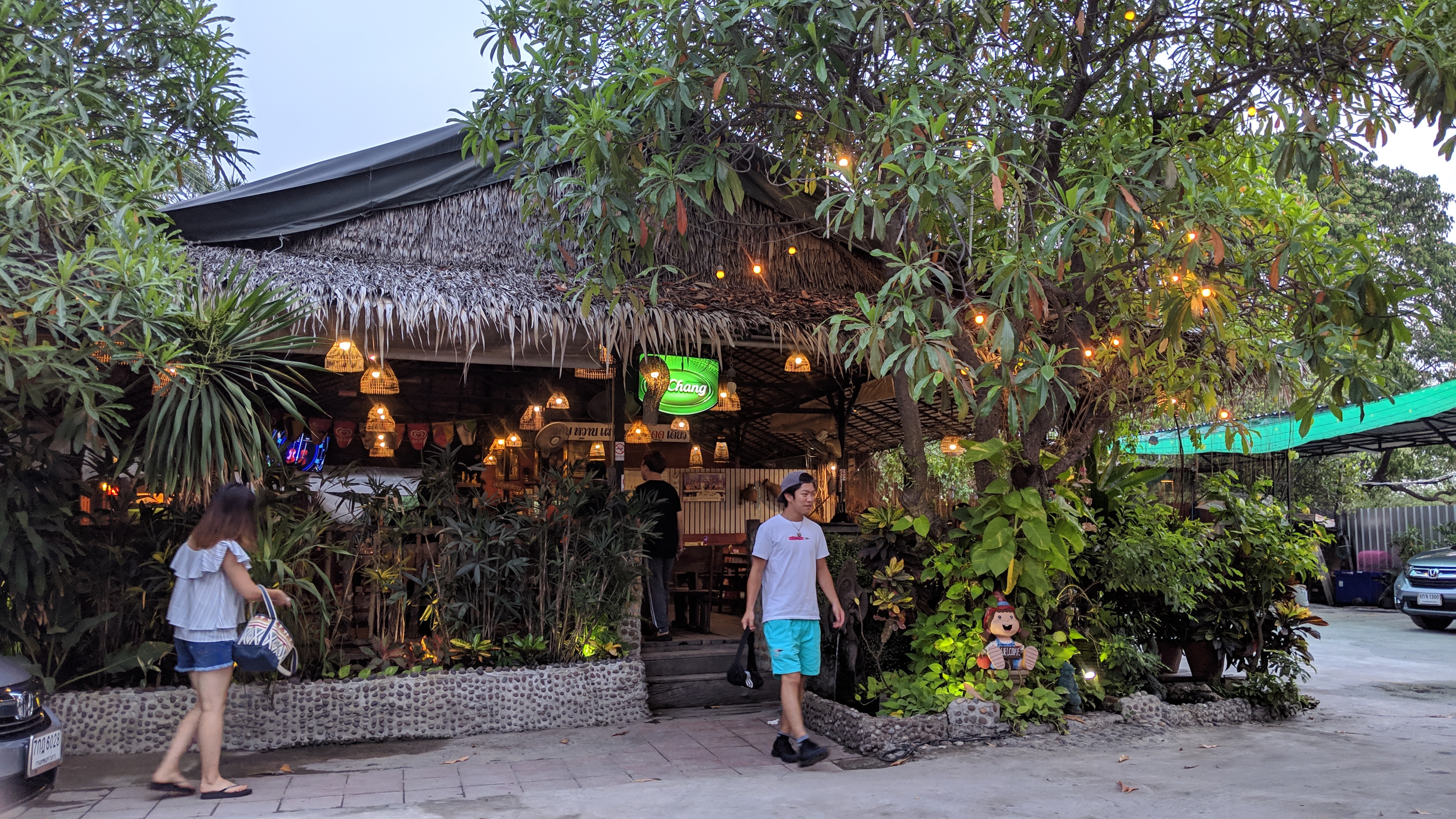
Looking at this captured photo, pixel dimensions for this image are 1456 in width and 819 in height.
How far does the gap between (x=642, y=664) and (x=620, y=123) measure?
3.54m

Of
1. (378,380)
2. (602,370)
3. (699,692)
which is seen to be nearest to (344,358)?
(378,380)

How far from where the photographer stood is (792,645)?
5125 millimetres

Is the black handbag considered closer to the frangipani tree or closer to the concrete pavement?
the concrete pavement

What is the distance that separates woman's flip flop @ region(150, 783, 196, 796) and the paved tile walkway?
0.04 metres

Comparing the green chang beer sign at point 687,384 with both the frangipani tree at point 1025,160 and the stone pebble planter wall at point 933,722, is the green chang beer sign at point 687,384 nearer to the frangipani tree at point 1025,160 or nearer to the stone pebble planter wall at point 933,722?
the frangipani tree at point 1025,160

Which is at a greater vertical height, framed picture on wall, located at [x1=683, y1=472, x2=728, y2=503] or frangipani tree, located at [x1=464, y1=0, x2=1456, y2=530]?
frangipani tree, located at [x1=464, y1=0, x2=1456, y2=530]

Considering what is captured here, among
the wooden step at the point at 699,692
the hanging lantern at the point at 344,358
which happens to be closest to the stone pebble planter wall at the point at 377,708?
the wooden step at the point at 699,692

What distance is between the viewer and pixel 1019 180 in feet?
17.4

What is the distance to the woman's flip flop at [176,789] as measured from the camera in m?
4.51

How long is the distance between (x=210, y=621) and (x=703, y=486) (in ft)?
24.9

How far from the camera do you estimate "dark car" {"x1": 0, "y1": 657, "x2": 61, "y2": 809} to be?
3.60 metres

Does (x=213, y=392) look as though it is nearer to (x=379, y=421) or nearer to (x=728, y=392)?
(x=379, y=421)

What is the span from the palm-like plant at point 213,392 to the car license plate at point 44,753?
4.21 feet

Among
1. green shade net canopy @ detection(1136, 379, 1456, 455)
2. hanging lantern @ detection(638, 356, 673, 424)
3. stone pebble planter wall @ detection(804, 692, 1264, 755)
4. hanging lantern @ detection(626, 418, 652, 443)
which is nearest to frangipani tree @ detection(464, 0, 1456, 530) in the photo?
hanging lantern @ detection(638, 356, 673, 424)
